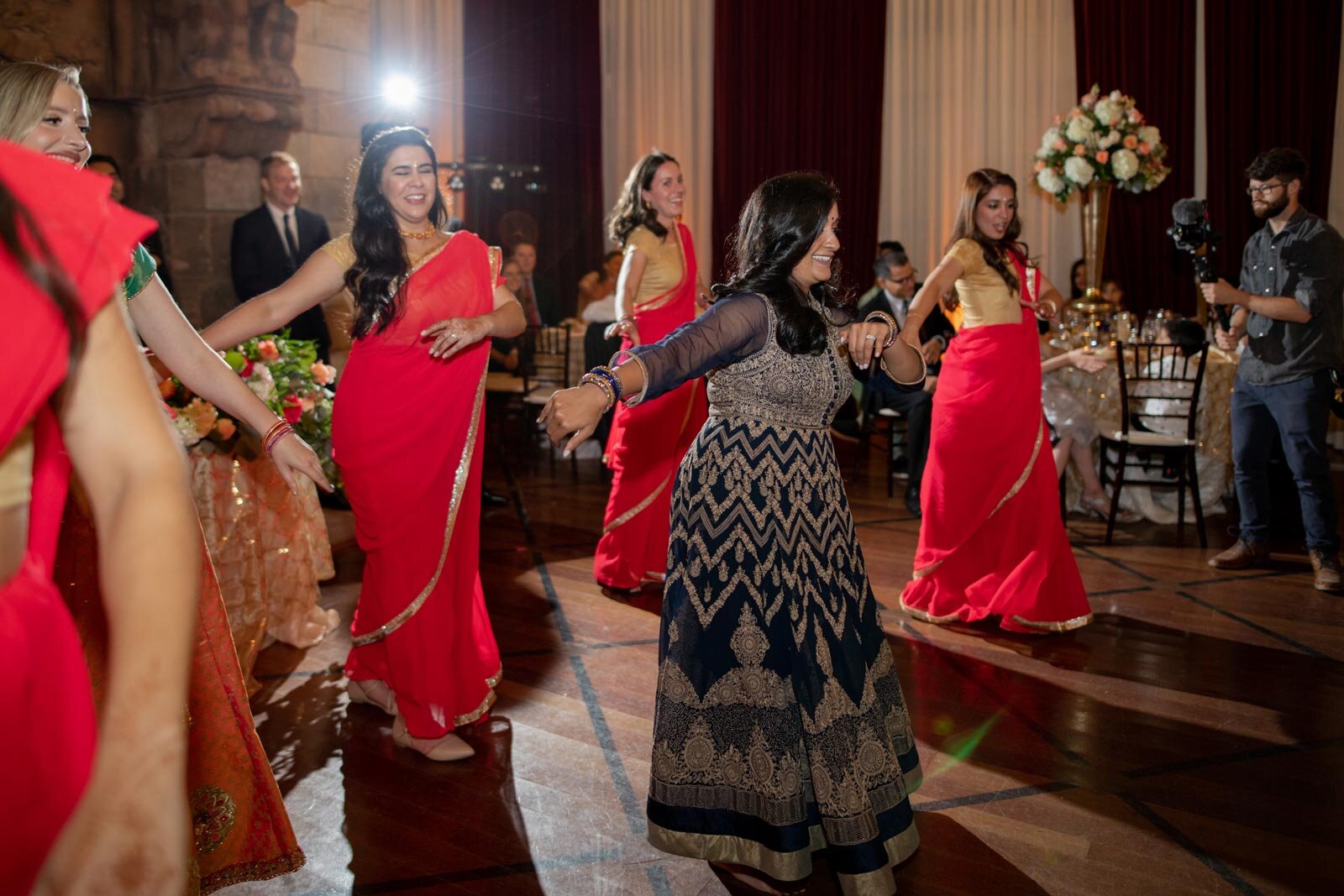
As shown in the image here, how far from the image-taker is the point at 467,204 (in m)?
10.6

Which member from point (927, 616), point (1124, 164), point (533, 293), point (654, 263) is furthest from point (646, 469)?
point (533, 293)

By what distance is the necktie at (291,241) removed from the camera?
20.3ft

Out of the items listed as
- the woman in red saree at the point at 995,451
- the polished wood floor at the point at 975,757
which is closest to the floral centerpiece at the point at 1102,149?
the woman in red saree at the point at 995,451

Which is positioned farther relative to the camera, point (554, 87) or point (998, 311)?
point (554, 87)

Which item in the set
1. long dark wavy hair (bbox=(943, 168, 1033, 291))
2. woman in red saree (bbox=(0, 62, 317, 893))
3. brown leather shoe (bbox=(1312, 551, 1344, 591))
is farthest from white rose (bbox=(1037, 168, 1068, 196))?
woman in red saree (bbox=(0, 62, 317, 893))

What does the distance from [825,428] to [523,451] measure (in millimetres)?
5677

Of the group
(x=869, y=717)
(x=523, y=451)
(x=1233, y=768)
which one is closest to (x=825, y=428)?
(x=869, y=717)

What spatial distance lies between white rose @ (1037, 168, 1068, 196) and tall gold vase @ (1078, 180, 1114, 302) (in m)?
0.16

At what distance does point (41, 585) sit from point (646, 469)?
380 centimetres

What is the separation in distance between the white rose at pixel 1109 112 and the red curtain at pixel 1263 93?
2.93m

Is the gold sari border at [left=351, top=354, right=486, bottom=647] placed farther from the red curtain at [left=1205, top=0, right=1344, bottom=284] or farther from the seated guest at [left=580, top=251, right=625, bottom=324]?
the red curtain at [left=1205, top=0, right=1344, bottom=284]

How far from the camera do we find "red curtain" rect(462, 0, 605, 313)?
34.3 feet

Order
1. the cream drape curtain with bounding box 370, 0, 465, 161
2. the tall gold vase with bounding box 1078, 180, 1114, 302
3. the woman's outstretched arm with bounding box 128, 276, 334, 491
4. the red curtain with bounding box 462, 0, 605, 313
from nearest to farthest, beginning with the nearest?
the woman's outstretched arm with bounding box 128, 276, 334, 491 < the tall gold vase with bounding box 1078, 180, 1114, 302 < the cream drape curtain with bounding box 370, 0, 465, 161 < the red curtain with bounding box 462, 0, 605, 313

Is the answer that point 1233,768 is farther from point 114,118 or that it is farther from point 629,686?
point 114,118
